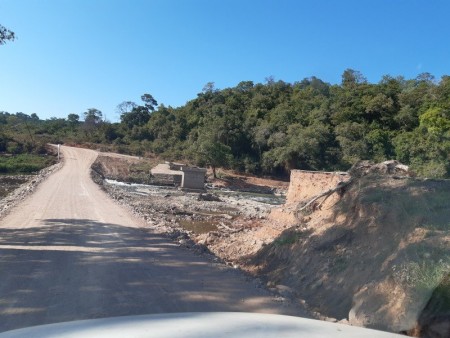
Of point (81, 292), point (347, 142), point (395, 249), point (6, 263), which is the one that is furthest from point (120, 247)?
point (347, 142)

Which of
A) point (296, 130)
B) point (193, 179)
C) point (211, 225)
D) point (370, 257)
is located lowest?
point (211, 225)

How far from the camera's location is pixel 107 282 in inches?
318

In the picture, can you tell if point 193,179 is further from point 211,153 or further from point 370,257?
point 370,257

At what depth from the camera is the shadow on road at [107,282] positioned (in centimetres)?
651

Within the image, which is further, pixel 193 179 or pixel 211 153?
pixel 211 153

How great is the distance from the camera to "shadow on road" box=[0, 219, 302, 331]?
651 centimetres

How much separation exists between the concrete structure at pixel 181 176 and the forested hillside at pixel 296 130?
697 centimetres

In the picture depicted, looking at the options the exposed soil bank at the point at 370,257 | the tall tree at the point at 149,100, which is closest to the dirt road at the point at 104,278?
the exposed soil bank at the point at 370,257

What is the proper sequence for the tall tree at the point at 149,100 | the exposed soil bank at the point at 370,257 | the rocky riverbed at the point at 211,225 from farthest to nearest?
the tall tree at the point at 149,100 → the rocky riverbed at the point at 211,225 → the exposed soil bank at the point at 370,257

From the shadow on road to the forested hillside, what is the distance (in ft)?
73.5

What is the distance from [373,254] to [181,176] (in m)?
44.6

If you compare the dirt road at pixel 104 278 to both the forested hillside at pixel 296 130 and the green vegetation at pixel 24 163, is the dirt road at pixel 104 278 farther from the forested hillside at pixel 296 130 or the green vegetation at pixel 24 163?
the green vegetation at pixel 24 163

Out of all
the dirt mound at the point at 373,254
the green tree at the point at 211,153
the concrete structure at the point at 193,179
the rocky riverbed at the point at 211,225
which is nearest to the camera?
the dirt mound at the point at 373,254

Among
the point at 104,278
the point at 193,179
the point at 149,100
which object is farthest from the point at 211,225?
the point at 149,100
